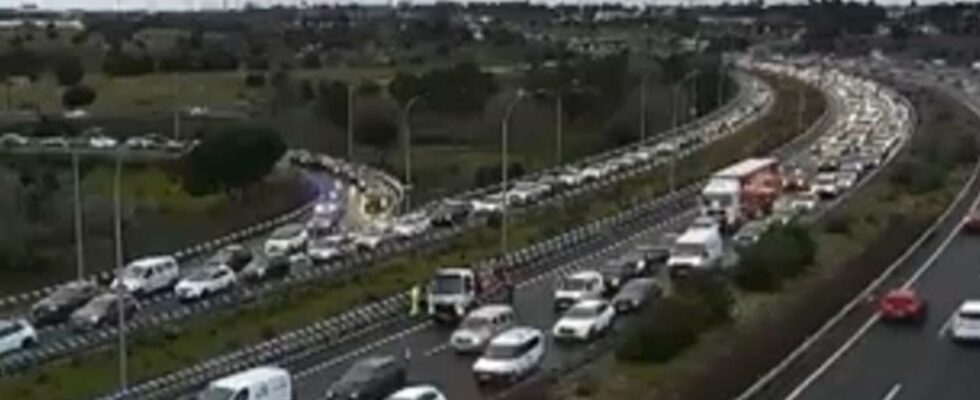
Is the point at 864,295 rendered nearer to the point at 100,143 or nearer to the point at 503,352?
the point at 503,352

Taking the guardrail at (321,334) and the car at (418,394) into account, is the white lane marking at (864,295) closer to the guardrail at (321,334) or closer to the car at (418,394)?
the car at (418,394)

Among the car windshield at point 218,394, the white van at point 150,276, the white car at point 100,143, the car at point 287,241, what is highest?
the car windshield at point 218,394

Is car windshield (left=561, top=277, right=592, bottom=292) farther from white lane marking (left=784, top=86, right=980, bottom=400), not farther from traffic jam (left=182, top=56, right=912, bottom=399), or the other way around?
white lane marking (left=784, top=86, right=980, bottom=400)

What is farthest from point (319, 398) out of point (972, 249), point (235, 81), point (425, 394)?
point (235, 81)

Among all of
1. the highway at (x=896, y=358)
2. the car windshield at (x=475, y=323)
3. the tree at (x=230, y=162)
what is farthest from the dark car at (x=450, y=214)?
the car windshield at (x=475, y=323)

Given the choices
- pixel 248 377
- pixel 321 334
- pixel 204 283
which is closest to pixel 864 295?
pixel 321 334

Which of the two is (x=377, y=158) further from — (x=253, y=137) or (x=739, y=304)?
(x=739, y=304)
